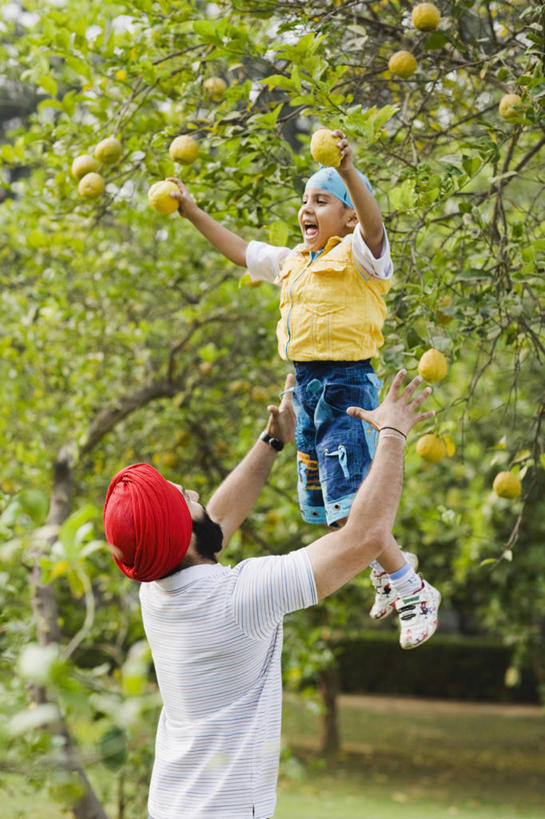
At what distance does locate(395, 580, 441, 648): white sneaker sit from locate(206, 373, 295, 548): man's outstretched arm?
0.49 meters

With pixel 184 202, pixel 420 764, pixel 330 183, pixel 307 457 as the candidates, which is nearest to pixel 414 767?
pixel 420 764

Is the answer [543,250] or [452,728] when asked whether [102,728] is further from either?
[452,728]

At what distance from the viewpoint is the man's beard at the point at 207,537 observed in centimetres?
208

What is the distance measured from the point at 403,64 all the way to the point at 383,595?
1.46 metres

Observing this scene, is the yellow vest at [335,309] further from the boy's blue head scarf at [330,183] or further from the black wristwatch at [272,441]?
the black wristwatch at [272,441]

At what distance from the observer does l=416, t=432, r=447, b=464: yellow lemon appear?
2.62m

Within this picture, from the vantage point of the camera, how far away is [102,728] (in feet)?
3.24

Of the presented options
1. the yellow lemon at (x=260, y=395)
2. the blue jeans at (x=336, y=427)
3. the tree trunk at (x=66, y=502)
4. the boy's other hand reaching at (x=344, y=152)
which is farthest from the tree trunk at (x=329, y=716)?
the boy's other hand reaching at (x=344, y=152)

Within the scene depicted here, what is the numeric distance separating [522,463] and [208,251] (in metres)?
2.98

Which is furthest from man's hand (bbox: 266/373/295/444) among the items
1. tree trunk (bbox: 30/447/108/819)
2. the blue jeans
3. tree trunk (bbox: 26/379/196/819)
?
tree trunk (bbox: 26/379/196/819)

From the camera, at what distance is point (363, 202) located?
6.48 feet

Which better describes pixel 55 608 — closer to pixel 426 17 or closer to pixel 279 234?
pixel 279 234

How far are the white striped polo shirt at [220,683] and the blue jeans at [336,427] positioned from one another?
32cm

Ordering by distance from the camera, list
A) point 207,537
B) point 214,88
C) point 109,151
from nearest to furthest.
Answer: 1. point 207,537
2. point 109,151
3. point 214,88
